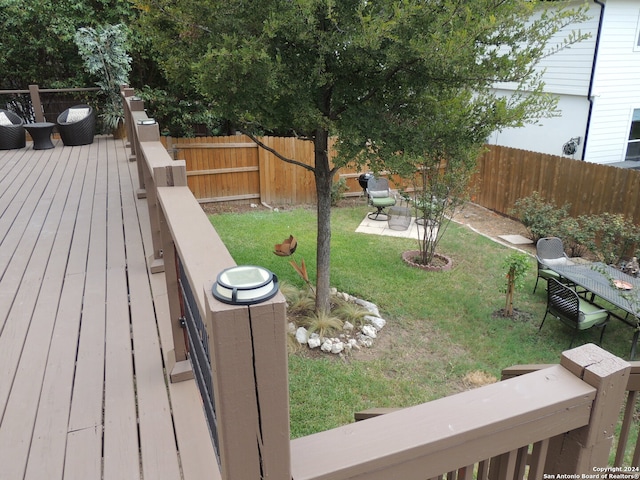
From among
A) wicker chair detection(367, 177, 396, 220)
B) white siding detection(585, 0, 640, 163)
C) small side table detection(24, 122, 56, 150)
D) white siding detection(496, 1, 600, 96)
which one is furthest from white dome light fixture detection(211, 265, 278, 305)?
white siding detection(585, 0, 640, 163)

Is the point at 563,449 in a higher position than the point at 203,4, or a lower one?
lower

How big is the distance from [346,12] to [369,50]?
17.0 inches

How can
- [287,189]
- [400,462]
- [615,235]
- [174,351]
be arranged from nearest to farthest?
[400,462] < [174,351] < [615,235] < [287,189]

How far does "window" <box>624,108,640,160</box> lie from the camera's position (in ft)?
41.7

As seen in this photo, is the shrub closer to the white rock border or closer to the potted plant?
the potted plant

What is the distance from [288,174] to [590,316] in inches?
321

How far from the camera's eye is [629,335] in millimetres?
6699

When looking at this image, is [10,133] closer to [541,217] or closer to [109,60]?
[109,60]

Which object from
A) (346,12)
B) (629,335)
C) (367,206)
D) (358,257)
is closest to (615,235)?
(629,335)

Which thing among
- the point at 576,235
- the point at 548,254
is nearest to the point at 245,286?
the point at 548,254

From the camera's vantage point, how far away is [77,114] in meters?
9.34

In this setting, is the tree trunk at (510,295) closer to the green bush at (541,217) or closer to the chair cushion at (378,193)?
the green bush at (541,217)

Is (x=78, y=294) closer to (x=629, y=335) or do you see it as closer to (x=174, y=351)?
(x=174, y=351)

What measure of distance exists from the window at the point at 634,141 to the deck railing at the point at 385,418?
13.9m
